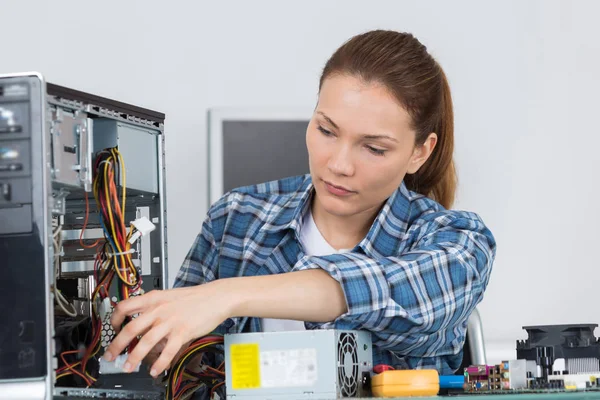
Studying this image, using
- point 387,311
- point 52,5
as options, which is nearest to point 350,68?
point 387,311

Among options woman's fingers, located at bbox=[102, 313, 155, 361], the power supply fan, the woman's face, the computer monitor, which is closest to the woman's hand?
woman's fingers, located at bbox=[102, 313, 155, 361]

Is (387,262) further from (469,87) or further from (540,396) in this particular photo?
(469,87)

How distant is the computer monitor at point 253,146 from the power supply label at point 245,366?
1416 millimetres

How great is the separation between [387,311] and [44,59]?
6.01 feet

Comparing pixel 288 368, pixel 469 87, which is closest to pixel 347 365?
pixel 288 368

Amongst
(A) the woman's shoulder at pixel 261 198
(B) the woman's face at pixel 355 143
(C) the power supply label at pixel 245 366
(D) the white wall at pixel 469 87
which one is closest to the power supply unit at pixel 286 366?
(C) the power supply label at pixel 245 366

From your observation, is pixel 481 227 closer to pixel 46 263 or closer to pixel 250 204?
pixel 250 204

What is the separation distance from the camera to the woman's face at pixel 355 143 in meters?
1.16

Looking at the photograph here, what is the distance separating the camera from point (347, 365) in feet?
3.00

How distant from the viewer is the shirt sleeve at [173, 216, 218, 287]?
4.55 feet

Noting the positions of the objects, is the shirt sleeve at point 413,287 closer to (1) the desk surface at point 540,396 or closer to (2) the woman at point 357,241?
(2) the woman at point 357,241

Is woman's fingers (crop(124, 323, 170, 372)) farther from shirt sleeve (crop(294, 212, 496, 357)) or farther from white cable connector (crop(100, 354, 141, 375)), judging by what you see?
shirt sleeve (crop(294, 212, 496, 357))

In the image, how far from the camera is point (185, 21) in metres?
2.54

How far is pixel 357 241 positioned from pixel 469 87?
1280 mm
